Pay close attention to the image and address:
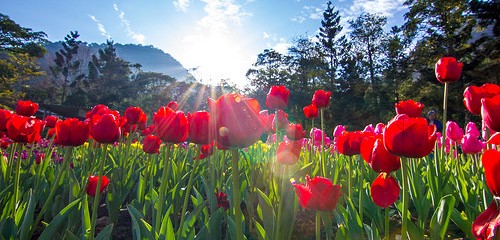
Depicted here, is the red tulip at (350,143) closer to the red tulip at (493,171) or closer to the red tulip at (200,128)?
the red tulip at (200,128)

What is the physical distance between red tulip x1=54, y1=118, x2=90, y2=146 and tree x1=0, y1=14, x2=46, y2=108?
22.0 metres

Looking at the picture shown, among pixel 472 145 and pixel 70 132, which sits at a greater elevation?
pixel 70 132

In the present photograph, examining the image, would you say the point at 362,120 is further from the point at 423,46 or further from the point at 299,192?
the point at 299,192

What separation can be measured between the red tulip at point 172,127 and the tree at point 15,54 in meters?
22.6

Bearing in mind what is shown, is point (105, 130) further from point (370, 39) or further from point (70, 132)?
point (370, 39)

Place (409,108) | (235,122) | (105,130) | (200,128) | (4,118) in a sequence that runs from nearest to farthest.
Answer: (235,122) < (200,128) < (105,130) < (4,118) < (409,108)

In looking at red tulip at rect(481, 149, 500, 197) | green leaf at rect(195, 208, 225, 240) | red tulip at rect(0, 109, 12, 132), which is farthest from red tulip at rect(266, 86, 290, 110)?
red tulip at rect(481, 149, 500, 197)

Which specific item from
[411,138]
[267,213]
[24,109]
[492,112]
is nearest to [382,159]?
[411,138]

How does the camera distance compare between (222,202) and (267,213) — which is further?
(222,202)

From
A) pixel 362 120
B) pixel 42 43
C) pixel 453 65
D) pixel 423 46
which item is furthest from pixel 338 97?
pixel 453 65

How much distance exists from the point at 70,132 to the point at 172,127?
23.5 inches

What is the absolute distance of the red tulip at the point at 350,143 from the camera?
155 centimetres

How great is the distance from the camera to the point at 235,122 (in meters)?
0.81

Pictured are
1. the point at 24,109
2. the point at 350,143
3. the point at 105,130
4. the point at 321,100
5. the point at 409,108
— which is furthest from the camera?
the point at 321,100
